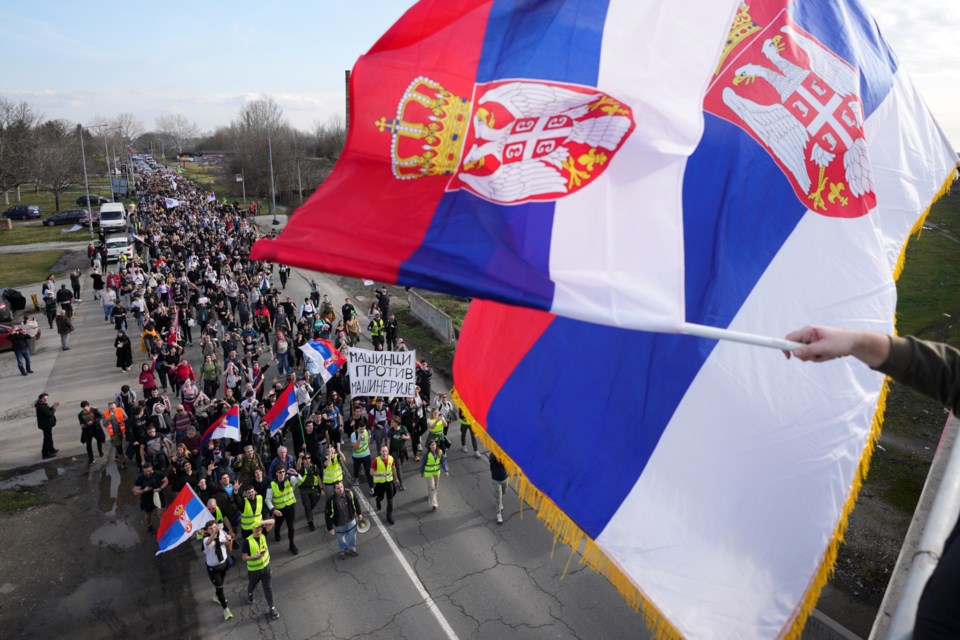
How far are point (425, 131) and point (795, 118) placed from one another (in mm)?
2712

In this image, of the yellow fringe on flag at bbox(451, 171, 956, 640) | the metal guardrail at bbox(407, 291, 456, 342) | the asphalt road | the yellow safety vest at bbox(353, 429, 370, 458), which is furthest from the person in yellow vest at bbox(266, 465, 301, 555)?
the metal guardrail at bbox(407, 291, 456, 342)

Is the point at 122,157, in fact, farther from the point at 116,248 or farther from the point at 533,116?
the point at 533,116

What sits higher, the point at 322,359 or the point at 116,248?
the point at 116,248

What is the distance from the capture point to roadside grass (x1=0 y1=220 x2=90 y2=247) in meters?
47.9

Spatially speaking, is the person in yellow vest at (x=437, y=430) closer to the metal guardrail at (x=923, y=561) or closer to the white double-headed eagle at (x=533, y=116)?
the white double-headed eagle at (x=533, y=116)

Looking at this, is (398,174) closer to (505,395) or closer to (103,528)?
(505,395)

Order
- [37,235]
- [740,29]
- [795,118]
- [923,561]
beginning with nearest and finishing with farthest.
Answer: [923,561] → [795,118] → [740,29] → [37,235]

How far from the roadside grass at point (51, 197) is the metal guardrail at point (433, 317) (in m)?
55.1

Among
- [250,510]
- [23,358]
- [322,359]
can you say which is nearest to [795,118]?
[250,510]

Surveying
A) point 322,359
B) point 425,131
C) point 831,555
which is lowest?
point 322,359

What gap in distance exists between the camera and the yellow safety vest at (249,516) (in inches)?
421

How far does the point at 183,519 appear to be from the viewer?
34.6 ft

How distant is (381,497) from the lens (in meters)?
12.9

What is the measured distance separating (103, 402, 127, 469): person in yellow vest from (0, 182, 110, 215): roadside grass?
2388 inches
